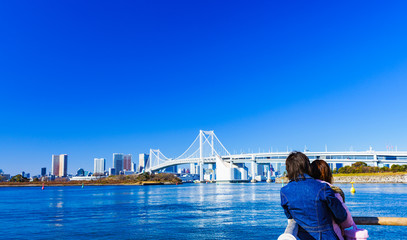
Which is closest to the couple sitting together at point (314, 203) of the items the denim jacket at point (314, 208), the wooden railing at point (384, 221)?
the denim jacket at point (314, 208)

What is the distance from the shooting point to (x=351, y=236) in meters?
2.08

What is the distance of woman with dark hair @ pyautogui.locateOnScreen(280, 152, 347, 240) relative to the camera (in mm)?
2045

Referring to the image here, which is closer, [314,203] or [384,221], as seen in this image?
[314,203]

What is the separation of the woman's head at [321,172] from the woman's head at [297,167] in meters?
0.05

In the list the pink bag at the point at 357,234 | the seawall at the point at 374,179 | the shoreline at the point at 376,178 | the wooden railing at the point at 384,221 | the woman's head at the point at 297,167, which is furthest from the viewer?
the shoreline at the point at 376,178

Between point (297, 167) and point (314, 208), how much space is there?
11.4 inches

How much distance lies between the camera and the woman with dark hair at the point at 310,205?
2.04 metres

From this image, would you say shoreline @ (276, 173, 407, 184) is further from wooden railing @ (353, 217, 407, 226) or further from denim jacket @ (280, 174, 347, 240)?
denim jacket @ (280, 174, 347, 240)

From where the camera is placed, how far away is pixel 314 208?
209 cm

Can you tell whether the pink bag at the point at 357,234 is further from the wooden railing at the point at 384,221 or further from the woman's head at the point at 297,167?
the woman's head at the point at 297,167

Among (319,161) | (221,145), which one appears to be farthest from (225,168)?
(319,161)

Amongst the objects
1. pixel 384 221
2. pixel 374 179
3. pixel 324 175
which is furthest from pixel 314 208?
pixel 374 179

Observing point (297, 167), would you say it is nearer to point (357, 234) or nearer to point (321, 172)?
point (321, 172)

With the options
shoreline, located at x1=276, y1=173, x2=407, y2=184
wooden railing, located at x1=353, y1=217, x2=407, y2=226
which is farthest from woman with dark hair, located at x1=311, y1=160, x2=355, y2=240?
shoreline, located at x1=276, y1=173, x2=407, y2=184
